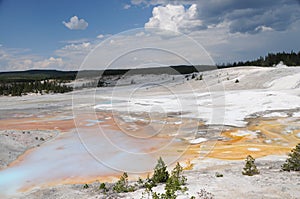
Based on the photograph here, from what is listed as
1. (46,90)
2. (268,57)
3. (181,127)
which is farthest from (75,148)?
(268,57)

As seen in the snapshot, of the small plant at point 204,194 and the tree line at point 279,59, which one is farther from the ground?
the tree line at point 279,59

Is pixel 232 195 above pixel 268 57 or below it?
below

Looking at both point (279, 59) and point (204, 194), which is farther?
point (279, 59)

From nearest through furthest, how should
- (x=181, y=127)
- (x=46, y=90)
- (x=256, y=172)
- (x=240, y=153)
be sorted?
(x=256, y=172) < (x=240, y=153) < (x=181, y=127) < (x=46, y=90)

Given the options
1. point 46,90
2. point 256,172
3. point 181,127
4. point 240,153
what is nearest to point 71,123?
point 181,127

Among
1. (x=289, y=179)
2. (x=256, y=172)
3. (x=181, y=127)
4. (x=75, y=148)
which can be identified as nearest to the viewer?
(x=289, y=179)

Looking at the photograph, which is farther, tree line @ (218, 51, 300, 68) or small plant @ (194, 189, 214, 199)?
tree line @ (218, 51, 300, 68)

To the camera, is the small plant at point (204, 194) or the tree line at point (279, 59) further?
the tree line at point (279, 59)

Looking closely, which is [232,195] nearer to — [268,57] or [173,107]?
[173,107]

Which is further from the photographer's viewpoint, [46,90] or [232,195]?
[46,90]

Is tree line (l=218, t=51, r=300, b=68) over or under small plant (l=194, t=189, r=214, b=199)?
over
